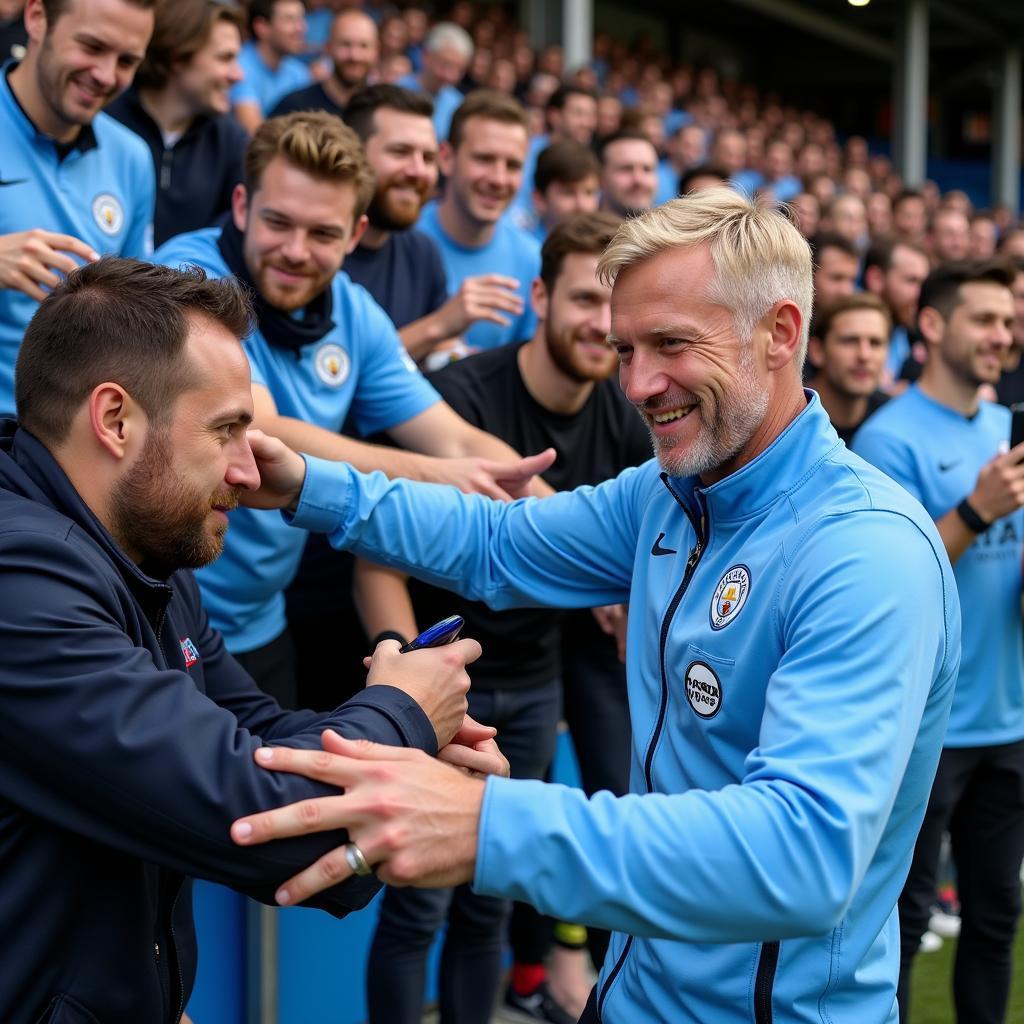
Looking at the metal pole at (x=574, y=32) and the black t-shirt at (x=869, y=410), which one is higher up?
the metal pole at (x=574, y=32)

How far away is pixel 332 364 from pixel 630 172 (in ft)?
11.6

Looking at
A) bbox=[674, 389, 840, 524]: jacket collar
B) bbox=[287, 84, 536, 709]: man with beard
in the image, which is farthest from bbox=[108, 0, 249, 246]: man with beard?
bbox=[674, 389, 840, 524]: jacket collar

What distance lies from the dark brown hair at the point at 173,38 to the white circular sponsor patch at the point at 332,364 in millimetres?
1833

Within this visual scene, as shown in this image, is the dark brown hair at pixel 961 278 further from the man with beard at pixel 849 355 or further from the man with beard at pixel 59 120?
the man with beard at pixel 59 120

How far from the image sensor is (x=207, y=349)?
206 centimetres

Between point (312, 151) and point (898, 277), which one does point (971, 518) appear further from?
point (898, 277)

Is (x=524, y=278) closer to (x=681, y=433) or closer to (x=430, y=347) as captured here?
(x=430, y=347)

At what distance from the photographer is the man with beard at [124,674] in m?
1.73

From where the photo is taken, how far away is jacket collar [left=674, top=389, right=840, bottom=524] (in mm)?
2027

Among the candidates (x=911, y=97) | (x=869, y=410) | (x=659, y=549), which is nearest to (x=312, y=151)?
(x=659, y=549)

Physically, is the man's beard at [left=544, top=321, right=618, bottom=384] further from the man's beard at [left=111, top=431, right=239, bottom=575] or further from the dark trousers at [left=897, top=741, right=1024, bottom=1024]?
the man's beard at [left=111, top=431, right=239, bottom=575]

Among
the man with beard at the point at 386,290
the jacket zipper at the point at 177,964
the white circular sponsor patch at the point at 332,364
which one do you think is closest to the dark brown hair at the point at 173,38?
the man with beard at the point at 386,290

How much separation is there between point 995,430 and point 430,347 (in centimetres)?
183

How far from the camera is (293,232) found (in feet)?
11.2
